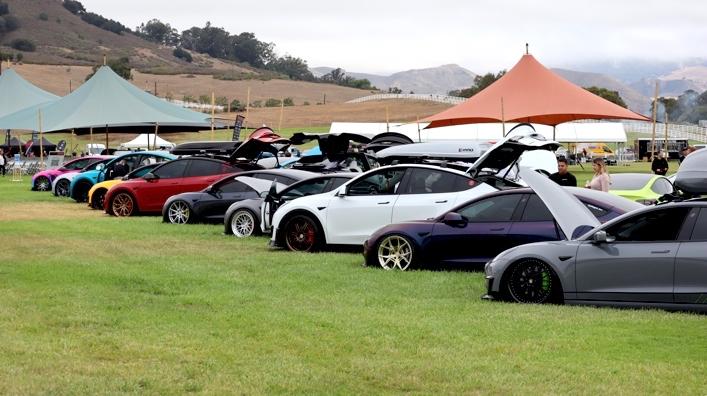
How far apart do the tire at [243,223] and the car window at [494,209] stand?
6.99 meters

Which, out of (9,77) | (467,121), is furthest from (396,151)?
(9,77)

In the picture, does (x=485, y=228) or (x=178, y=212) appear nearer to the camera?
(x=485, y=228)

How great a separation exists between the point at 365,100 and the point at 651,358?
123 metres

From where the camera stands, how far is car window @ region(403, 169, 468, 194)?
647 inches

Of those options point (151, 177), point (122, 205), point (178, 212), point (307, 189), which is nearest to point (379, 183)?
point (307, 189)

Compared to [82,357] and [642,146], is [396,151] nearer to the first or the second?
[82,357]

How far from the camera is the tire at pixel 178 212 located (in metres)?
23.0

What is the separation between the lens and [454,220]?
13977 millimetres

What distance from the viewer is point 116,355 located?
28.6ft

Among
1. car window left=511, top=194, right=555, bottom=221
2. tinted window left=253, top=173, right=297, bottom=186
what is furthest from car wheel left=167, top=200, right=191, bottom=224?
car window left=511, top=194, right=555, bottom=221

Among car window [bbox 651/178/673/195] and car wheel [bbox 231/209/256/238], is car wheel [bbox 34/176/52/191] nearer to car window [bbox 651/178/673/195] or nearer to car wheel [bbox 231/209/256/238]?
car wheel [bbox 231/209/256/238]

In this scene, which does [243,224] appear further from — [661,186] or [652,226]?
[652,226]

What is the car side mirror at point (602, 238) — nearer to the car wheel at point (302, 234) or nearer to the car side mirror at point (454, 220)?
the car side mirror at point (454, 220)

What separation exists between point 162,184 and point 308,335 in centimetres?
1677
